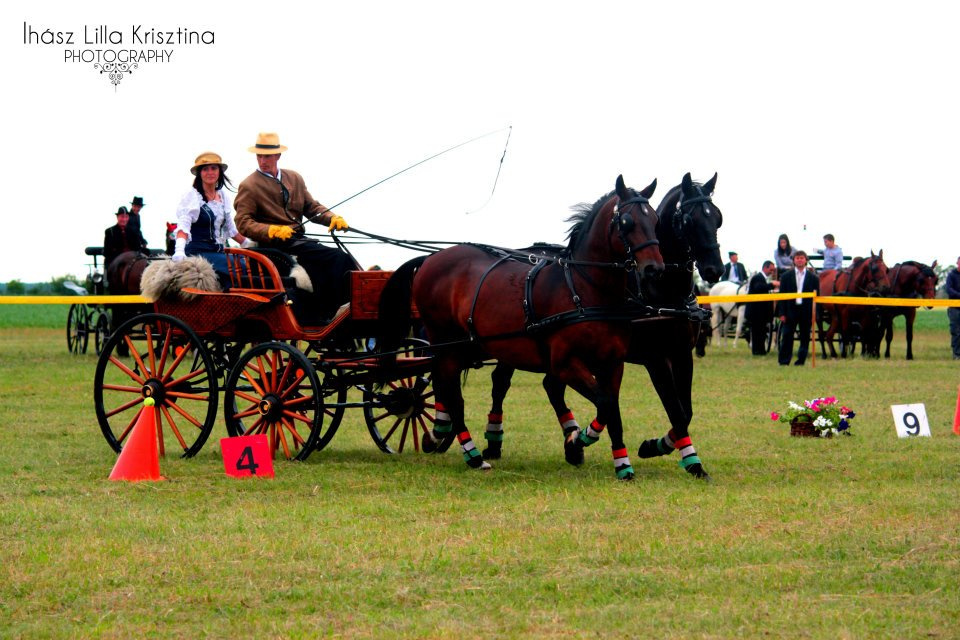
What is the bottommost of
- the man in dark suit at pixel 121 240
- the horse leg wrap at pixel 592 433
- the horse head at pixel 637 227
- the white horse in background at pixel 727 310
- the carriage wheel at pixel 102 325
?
the horse leg wrap at pixel 592 433

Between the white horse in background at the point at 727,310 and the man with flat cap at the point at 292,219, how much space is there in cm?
1704

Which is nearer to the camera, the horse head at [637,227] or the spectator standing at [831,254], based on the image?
the horse head at [637,227]

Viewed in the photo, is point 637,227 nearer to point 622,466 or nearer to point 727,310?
point 622,466

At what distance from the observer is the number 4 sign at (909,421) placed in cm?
1124

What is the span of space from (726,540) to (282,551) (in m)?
2.15

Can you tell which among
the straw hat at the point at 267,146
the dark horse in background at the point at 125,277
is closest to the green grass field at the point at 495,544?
the straw hat at the point at 267,146

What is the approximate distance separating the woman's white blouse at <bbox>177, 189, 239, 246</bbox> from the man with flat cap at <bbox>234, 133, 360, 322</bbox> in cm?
28

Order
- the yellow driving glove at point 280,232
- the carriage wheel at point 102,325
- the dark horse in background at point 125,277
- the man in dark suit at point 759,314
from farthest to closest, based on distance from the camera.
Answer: the man in dark suit at point 759,314, the carriage wheel at point 102,325, the dark horse in background at point 125,277, the yellow driving glove at point 280,232

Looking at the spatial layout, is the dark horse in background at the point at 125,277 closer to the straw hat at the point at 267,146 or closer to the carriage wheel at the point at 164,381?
the carriage wheel at the point at 164,381

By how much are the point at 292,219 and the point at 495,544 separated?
4.61 metres

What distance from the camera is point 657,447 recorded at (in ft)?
30.6

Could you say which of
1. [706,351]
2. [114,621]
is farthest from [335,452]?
[706,351]

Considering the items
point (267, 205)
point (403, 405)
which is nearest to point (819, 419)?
point (403, 405)

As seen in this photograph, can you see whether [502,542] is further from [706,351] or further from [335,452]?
[706,351]
